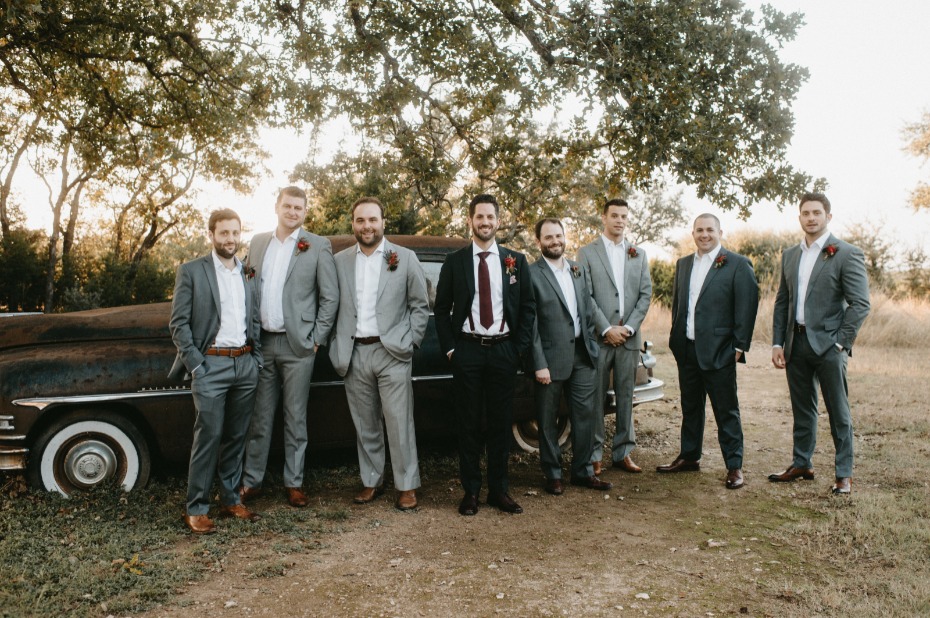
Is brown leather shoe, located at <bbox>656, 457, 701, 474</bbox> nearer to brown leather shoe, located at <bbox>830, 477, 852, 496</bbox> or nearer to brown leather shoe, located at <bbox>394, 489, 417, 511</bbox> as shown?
brown leather shoe, located at <bbox>830, 477, 852, 496</bbox>

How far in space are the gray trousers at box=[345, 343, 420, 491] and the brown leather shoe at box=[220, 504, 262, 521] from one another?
2.72ft

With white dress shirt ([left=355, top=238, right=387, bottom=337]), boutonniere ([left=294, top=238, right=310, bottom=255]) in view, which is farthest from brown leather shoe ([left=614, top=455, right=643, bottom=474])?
boutonniere ([left=294, top=238, right=310, bottom=255])

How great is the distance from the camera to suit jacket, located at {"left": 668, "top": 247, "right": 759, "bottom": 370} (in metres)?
5.55

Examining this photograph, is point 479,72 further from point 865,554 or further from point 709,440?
point 865,554

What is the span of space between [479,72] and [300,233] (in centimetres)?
475

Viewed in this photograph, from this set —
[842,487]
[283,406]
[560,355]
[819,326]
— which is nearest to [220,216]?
[283,406]

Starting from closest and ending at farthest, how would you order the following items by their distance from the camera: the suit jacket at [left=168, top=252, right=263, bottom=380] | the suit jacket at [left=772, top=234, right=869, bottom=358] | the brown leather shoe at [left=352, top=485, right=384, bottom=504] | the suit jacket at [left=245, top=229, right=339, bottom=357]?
the suit jacket at [left=168, top=252, right=263, bottom=380] → the suit jacket at [left=245, top=229, right=339, bottom=357] → the brown leather shoe at [left=352, top=485, right=384, bottom=504] → the suit jacket at [left=772, top=234, right=869, bottom=358]

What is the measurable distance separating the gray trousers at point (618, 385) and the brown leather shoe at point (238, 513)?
265 cm

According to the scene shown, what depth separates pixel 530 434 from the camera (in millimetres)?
6492

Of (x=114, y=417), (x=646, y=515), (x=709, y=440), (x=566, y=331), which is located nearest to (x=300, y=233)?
(x=114, y=417)

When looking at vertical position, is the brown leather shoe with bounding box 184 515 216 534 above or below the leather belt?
below

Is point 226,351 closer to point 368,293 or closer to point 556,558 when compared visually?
point 368,293

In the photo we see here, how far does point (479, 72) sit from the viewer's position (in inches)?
350

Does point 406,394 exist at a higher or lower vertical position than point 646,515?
higher
